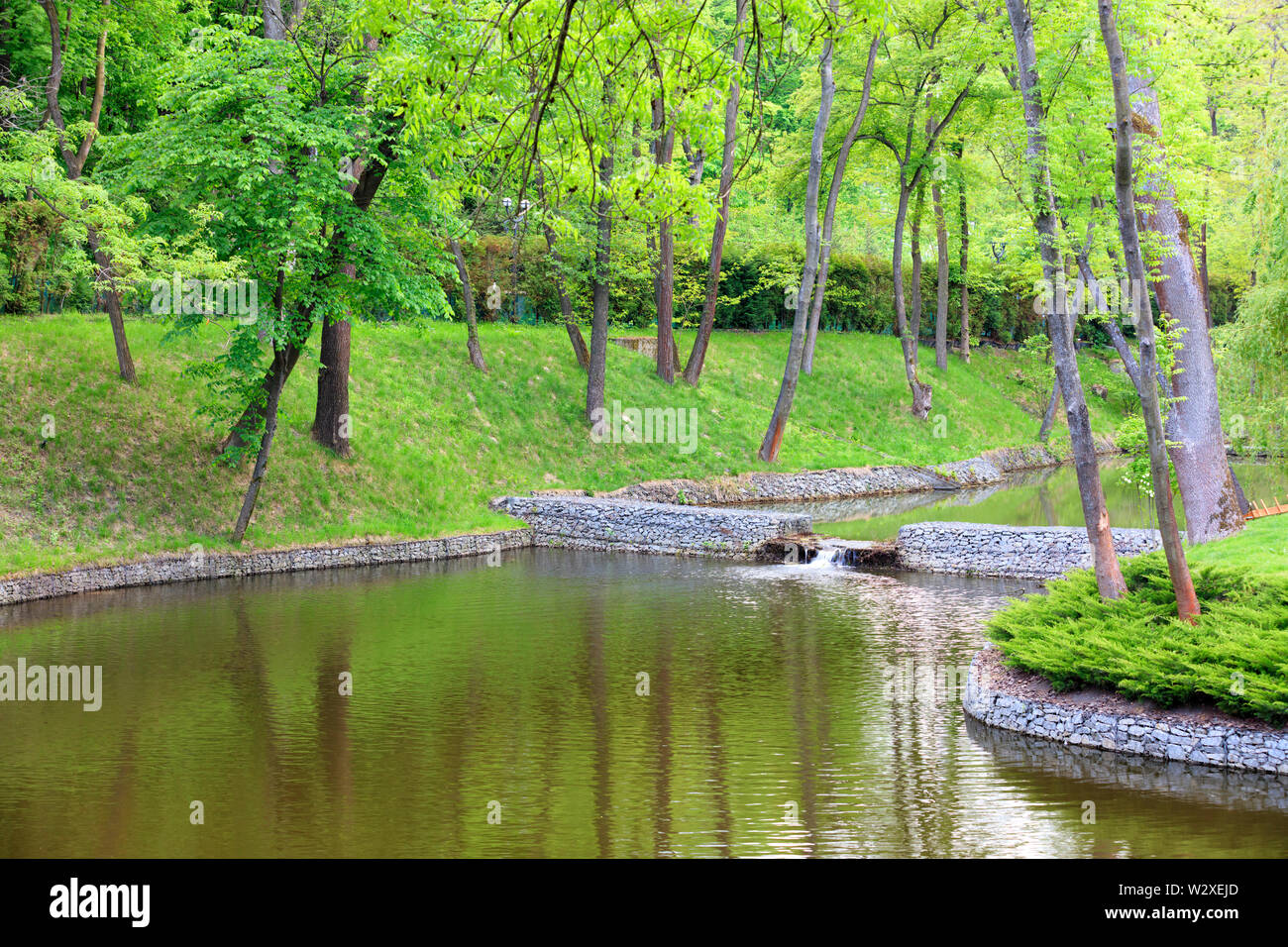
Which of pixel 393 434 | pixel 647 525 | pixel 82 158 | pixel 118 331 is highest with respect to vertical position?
pixel 82 158

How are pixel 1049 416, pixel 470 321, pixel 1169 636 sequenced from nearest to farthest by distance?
pixel 1169 636
pixel 470 321
pixel 1049 416

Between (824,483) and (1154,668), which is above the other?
(824,483)

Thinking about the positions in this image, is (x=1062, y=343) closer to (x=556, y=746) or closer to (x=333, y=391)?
(x=556, y=746)

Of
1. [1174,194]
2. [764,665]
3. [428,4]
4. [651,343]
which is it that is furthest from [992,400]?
[428,4]

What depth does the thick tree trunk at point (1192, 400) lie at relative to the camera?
495 inches

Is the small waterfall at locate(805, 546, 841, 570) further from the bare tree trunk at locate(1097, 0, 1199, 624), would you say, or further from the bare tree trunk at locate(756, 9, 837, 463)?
the bare tree trunk at locate(1097, 0, 1199, 624)

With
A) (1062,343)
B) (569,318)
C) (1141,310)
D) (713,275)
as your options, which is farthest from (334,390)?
(1141,310)

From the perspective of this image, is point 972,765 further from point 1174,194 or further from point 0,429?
point 0,429

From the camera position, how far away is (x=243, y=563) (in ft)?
59.0

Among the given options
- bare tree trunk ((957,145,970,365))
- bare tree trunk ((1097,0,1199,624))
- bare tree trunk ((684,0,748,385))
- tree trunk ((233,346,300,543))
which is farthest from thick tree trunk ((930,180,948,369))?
bare tree trunk ((1097,0,1199,624))

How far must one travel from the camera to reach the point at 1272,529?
39.9ft

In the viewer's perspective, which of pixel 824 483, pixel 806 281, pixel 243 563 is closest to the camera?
pixel 243 563

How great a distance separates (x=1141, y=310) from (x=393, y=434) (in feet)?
56.3

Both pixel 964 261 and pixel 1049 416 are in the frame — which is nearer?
pixel 1049 416
